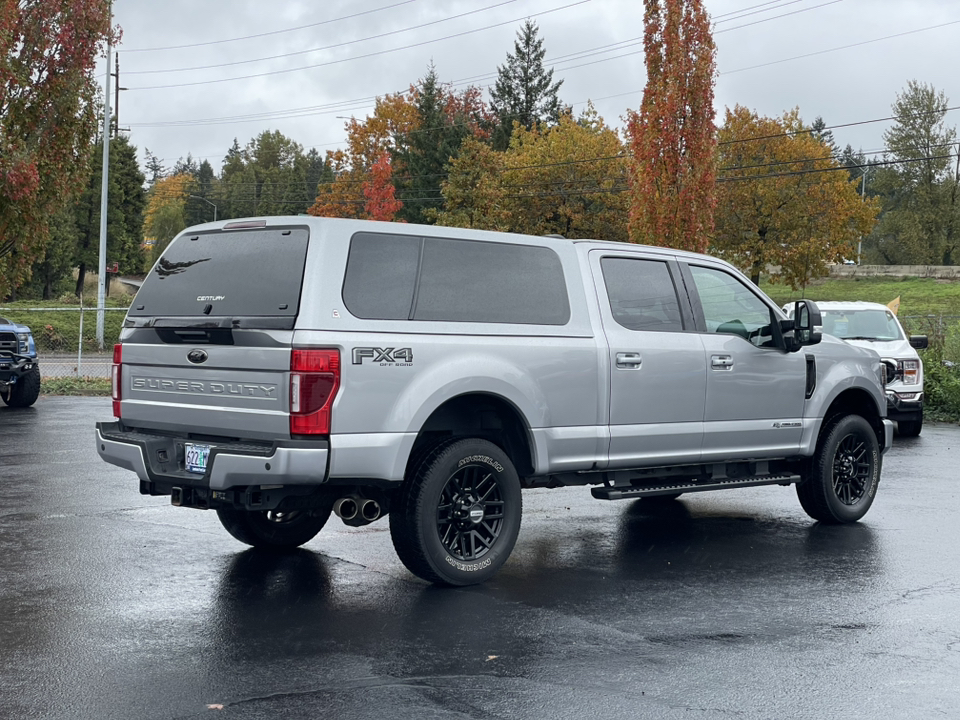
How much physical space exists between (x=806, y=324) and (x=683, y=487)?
5.42 feet

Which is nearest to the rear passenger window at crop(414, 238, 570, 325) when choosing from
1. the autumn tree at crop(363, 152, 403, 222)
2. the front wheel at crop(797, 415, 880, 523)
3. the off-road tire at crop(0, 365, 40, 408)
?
the front wheel at crop(797, 415, 880, 523)

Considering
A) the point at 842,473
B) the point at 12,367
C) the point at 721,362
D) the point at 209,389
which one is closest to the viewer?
the point at 209,389

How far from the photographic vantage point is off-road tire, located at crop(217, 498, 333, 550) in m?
7.89

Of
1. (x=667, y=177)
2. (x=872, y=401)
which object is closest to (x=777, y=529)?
(x=872, y=401)

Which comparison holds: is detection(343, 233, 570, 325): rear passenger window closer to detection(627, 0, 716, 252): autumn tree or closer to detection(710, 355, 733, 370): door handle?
detection(710, 355, 733, 370): door handle

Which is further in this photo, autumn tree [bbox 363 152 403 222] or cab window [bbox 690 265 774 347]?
autumn tree [bbox 363 152 403 222]

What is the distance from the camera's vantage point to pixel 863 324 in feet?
56.5

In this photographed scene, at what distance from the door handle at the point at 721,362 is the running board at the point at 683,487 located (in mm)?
853

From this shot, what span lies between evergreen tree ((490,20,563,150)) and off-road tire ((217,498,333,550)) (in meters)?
66.6

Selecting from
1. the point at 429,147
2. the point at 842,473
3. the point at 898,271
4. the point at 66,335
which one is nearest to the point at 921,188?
the point at 898,271

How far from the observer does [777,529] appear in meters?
9.20

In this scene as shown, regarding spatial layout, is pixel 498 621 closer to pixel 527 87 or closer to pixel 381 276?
pixel 381 276

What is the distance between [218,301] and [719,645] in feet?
11.1

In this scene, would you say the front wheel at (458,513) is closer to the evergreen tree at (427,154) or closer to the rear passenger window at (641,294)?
the rear passenger window at (641,294)
